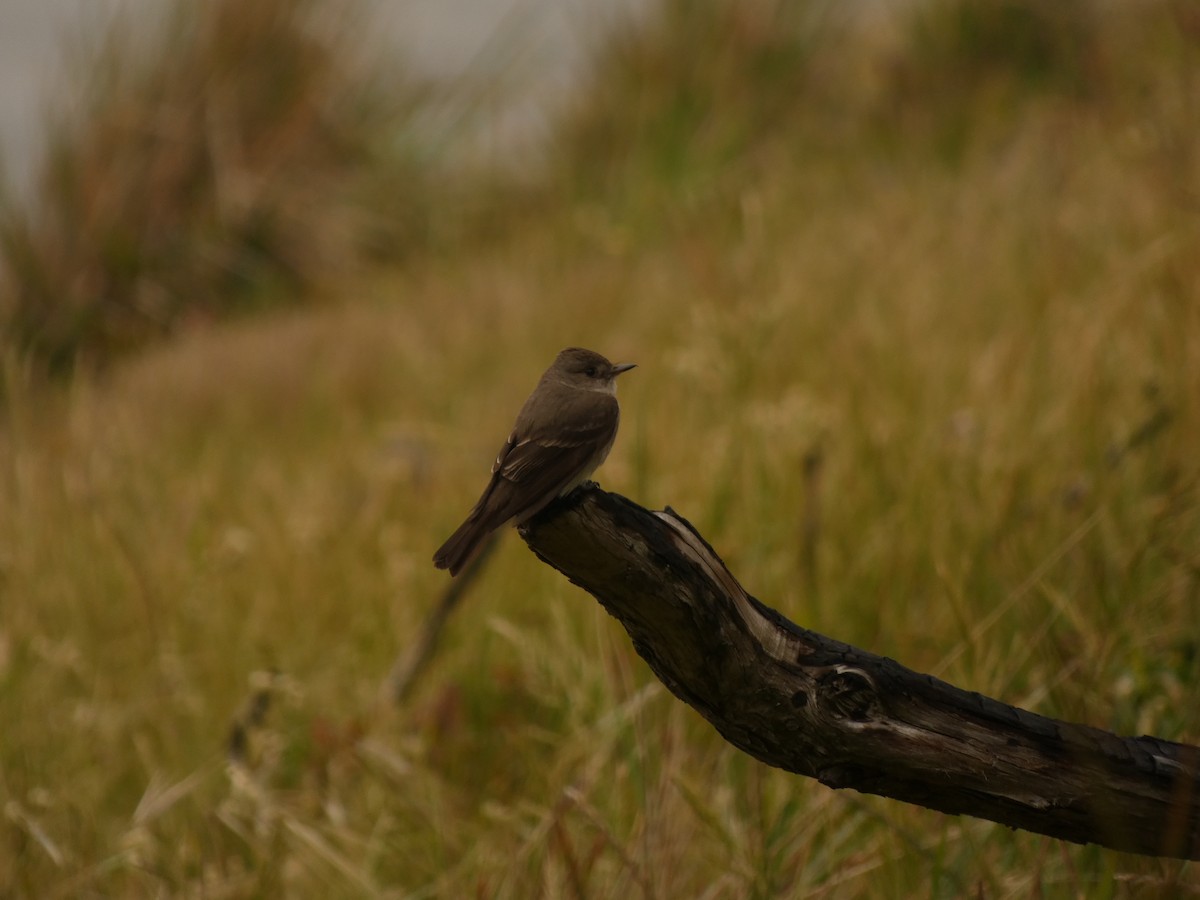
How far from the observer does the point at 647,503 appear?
3.75 m

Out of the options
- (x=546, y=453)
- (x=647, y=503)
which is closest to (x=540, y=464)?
(x=546, y=453)

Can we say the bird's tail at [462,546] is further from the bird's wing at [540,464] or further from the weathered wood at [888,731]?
the weathered wood at [888,731]

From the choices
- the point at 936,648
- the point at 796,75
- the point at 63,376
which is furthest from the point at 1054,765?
the point at 796,75

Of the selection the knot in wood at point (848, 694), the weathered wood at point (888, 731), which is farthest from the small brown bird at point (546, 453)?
the knot in wood at point (848, 694)

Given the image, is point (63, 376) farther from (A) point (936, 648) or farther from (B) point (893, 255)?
(A) point (936, 648)

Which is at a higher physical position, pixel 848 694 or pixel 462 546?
pixel 848 694

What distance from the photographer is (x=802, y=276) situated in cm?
619

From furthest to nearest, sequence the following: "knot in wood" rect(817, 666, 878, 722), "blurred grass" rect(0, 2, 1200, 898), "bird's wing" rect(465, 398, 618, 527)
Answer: "blurred grass" rect(0, 2, 1200, 898)
"bird's wing" rect(465, 398, 618, 527)
"knot in wood" rect(817, 666, 878, 722)

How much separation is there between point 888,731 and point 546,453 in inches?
37.9

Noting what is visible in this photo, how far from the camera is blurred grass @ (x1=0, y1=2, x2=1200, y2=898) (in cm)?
292

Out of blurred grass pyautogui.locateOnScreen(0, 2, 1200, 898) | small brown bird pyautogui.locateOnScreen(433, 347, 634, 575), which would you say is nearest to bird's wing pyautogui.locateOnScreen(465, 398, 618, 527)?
small brown bird pyautogui.locateOnScreen(433, 347, 634, 575)

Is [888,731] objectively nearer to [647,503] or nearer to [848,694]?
Result: [848,694]

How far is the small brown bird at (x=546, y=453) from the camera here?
2.42 metres

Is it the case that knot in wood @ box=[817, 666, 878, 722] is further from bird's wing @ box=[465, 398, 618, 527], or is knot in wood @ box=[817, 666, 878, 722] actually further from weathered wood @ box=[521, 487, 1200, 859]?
bird's wing @ box=[465, 398, 618, 527]
